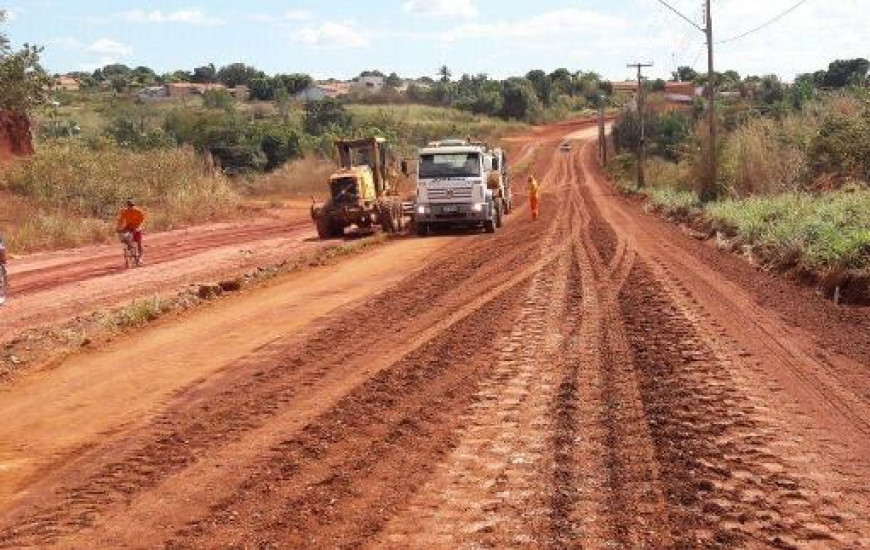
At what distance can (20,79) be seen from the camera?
36.0 metres

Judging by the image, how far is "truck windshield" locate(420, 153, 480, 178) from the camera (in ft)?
90.2

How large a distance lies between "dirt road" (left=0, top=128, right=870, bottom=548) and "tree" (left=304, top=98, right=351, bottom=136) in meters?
60.4

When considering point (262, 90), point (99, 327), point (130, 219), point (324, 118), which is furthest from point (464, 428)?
point (262, 90)

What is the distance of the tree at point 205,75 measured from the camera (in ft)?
573

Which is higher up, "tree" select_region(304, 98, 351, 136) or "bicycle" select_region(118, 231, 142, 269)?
"tree" select_region(304, 98, 351, 136)

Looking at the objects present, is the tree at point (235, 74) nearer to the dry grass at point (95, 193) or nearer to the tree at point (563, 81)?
the tree at point (563, 81)

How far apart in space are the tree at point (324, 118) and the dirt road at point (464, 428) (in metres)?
60.4

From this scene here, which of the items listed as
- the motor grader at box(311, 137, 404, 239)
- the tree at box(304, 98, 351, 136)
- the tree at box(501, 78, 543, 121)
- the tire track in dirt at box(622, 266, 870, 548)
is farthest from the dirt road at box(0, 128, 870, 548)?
the tree at box(501, 78, 543, 121)

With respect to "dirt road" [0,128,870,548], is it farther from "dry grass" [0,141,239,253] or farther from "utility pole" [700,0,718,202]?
"utility pole" [700,0,718,202]

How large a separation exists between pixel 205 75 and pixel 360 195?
157 meters

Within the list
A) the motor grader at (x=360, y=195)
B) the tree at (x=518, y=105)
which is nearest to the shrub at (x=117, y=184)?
the motor grader at (x=360, y=195)

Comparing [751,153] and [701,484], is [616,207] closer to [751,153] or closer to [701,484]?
[751,153]

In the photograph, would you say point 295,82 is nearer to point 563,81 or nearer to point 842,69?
point 563,81

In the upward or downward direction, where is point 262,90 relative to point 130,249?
upward
